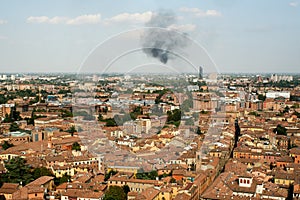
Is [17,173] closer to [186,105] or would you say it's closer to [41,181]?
[41,181]

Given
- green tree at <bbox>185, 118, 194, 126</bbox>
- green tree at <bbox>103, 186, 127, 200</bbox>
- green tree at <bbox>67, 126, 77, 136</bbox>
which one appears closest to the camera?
green tree at <bbox>103, 186, 127, 200</bbox>

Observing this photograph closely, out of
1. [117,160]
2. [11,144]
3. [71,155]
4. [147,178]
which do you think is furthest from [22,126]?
[147,178]

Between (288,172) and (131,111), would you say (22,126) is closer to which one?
(131,111)

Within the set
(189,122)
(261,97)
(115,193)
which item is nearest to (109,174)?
(115,193)

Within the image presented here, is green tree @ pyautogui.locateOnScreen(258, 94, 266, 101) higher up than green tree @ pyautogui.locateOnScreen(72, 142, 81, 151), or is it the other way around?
green tree @ pyautogui.locateOnScreen(258, 94, 266, 101)

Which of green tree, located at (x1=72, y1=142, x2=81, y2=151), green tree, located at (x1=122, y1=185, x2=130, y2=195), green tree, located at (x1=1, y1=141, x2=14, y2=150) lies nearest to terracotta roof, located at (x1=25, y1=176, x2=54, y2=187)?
green tree, located at (x1=122, y1=185, x2=130, y2=195)

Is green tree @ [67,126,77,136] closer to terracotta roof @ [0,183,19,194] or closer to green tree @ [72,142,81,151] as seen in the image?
green tree @ [72,142,81,151]
